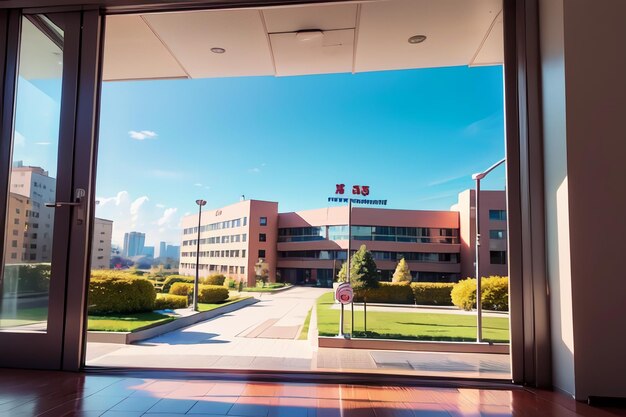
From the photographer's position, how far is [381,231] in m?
3.99

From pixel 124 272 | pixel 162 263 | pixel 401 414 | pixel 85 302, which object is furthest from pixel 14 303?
pixel 401 414

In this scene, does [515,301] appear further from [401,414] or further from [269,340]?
[269,340]

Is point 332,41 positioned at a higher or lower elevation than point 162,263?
higher

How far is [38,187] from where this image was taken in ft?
6.98

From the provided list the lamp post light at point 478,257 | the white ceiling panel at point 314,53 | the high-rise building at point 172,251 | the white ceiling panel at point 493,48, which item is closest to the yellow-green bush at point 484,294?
the lamp post light at point 478,257

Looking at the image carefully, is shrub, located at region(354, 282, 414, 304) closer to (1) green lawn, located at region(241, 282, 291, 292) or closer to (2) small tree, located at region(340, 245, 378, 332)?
(2) small tree, located at region(340, 245, 378, 332)

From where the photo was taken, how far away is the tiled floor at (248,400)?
1456 mm

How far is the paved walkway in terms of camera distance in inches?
115

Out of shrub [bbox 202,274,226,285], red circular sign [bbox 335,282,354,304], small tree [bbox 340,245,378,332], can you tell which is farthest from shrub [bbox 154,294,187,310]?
small tree [bbox 340,245,378,332]

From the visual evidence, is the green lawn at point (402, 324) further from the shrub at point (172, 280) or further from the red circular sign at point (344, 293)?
the shrub at point (172, 280)

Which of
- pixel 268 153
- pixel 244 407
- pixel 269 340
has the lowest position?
pixel 269 340

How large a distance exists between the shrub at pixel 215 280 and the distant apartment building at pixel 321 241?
73mm

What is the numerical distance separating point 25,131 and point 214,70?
159 cm

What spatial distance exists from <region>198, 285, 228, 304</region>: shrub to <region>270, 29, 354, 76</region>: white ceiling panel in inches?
93.2
